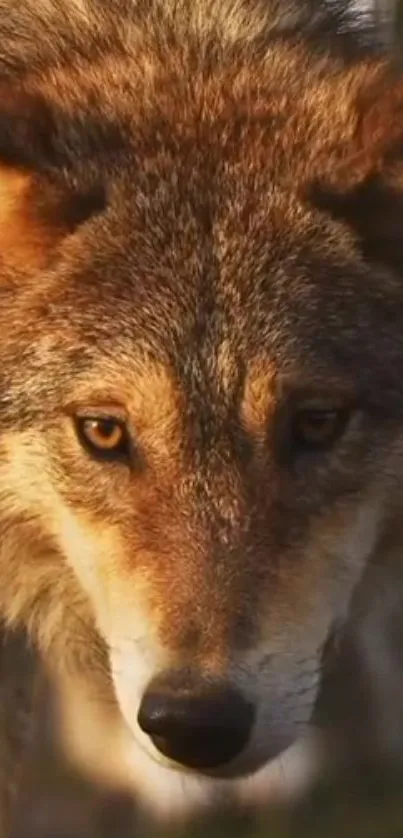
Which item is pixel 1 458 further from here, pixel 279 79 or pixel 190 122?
pixel 279 79

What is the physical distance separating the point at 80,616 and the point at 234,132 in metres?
0.86

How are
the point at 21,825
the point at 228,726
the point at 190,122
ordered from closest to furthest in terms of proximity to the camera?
the point at 228,726 < the point at 190,122 < the point at 21,825

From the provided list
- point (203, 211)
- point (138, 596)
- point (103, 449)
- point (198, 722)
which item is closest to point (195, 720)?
point (198, 722)

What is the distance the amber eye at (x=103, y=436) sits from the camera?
7.01 feet

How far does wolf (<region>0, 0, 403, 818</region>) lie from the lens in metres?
2.07

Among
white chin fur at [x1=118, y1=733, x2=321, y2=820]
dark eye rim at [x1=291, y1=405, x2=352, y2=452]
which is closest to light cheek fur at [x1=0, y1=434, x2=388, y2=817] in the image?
dark eye rim at [x1=291, y1=405, x2=352, y2=452]

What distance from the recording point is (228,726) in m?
1.99

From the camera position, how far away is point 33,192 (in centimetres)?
222

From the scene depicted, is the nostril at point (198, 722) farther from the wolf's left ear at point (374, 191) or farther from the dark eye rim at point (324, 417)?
the wolf's left ear at point (374, 191)

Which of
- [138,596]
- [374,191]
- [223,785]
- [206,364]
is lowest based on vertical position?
[223,785]

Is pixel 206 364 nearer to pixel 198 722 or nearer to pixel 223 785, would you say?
pixel 198 722

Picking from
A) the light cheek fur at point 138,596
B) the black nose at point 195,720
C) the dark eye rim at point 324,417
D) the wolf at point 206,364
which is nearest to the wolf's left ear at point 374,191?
the wolf at point 206,364

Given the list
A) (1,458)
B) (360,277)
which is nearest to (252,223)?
(360,277)

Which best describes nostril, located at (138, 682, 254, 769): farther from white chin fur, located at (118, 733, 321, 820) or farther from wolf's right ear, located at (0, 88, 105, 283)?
white chin fur, located at (118, 733, 321, 820)
